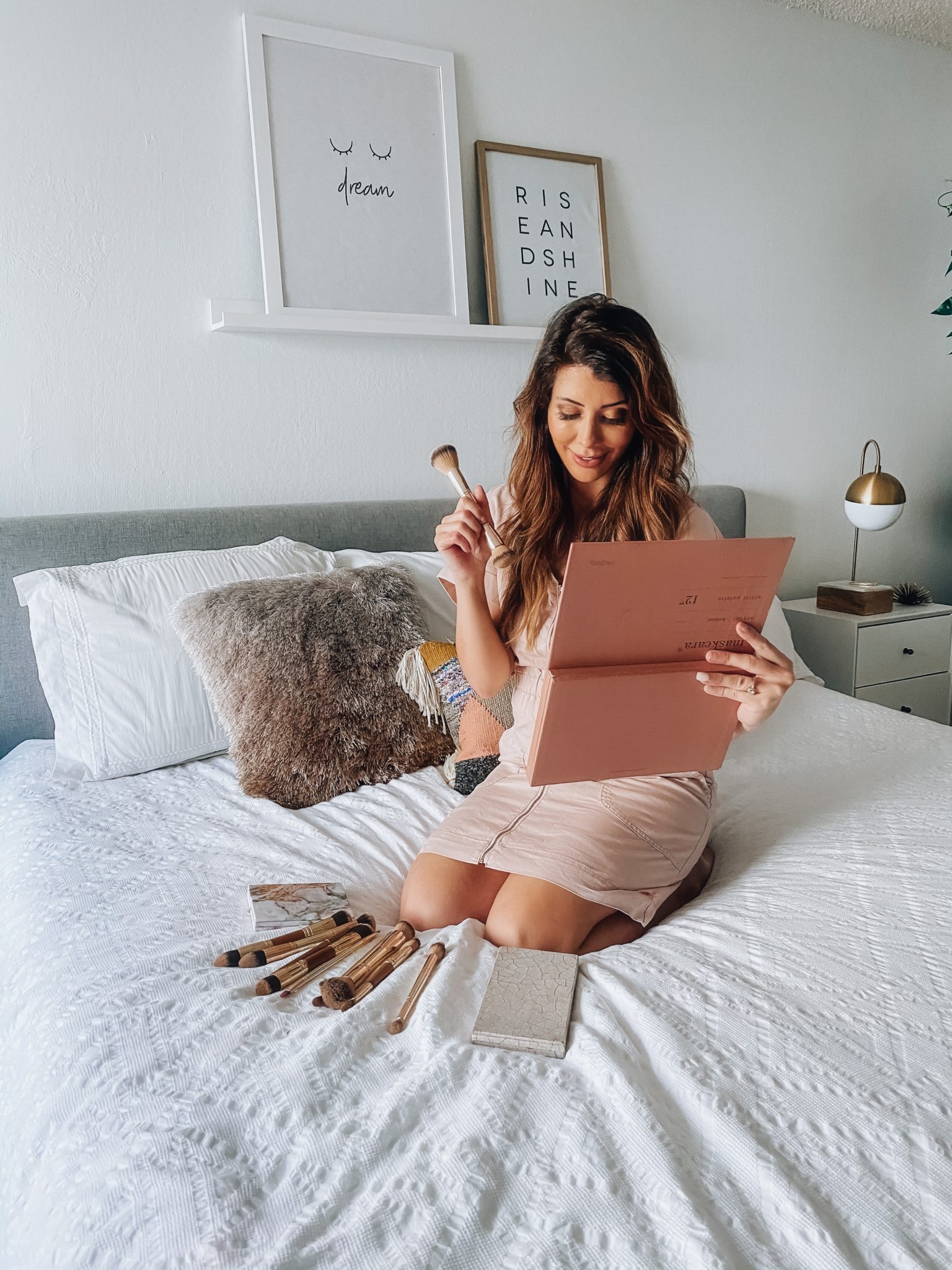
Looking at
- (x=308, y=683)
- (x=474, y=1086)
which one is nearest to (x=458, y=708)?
(x=308, y=683)

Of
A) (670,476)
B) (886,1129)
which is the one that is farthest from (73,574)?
(886,1129)

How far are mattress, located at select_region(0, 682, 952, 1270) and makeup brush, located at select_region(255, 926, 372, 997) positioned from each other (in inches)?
1.0

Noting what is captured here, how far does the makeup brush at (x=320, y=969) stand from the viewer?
1001 mm

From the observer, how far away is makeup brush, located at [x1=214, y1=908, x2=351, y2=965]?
105 cm

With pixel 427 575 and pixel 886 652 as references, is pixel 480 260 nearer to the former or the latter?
pixel 427 575

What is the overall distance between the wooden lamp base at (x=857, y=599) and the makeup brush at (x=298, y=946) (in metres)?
2.09

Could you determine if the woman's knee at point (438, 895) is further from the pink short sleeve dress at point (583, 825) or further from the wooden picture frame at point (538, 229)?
the wooden picture frame at point (538, 229)

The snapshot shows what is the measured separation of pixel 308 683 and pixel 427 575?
50cm

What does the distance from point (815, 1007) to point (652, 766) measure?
0.40 meters

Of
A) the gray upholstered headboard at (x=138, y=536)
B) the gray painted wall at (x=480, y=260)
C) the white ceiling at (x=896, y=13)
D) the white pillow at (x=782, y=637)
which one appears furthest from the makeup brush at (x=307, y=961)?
the white ceiling at (x=896, y=13)

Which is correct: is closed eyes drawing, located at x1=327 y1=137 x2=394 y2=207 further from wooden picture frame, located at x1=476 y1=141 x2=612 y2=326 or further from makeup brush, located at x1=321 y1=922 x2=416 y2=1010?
makeup brush, located at x1=321 y1=922 x2=416 y2=1010

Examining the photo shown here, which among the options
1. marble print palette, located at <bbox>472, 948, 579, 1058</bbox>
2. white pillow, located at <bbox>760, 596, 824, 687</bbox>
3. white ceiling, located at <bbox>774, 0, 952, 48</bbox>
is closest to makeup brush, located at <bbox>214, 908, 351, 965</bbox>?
marble print palette, located at <bbox>472, 948, 579, 1058</bbox>

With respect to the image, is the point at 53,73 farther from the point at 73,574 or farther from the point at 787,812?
the point at 787,812

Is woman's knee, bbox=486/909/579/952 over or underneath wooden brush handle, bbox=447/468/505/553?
underneath
